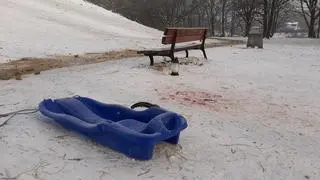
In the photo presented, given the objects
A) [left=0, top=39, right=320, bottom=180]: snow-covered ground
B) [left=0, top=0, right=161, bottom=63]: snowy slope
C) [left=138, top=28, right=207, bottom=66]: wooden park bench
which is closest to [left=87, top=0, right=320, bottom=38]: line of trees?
[left=0, top=0, right=161, bottom=63]: snowy slope

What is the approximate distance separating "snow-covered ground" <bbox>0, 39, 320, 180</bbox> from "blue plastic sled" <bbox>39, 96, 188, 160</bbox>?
0.10 meters

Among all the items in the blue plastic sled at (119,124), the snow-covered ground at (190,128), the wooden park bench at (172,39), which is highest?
the wooden park bench at (172,39)

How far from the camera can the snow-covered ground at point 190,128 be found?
14.7ft

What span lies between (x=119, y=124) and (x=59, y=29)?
40.3ft

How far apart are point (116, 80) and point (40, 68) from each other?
7.06ft

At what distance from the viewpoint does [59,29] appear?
1644 cm

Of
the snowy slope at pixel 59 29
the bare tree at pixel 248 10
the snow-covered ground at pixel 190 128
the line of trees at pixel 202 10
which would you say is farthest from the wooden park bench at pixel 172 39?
the bare tree at pixel 248 10

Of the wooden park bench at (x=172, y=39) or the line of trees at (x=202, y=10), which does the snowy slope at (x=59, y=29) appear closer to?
the wooden park bench at (x=172, y=39)

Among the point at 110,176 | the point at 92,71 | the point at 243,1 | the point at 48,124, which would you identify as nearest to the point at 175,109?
the point at 48,124

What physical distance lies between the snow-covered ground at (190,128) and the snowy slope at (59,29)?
3452 millimetres

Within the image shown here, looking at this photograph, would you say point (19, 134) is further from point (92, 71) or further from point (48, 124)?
point (92, 71)

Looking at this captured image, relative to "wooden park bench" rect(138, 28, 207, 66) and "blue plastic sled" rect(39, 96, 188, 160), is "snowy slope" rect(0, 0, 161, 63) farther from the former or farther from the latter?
"blue plastic sled" rect(39, 96, 188, 160)

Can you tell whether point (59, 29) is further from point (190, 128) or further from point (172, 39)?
point (190, 128)

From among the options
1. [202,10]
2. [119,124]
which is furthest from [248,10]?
[119,124]
